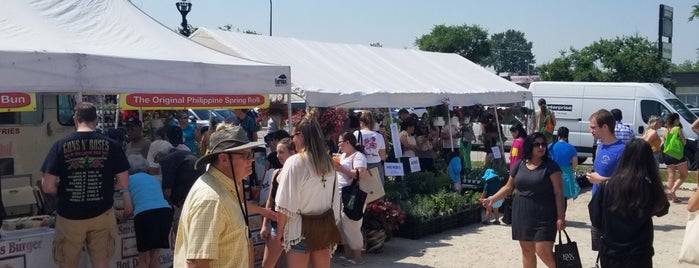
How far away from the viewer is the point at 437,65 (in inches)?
641

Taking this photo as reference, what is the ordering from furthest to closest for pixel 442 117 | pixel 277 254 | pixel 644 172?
pixel 442 117 < pixel 277 254 < pixel 644 172

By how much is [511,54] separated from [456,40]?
332ft

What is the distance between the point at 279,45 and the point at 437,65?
16.4 ft

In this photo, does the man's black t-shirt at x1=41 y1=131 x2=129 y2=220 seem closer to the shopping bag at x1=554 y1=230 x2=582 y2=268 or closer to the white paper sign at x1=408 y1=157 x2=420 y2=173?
the shopping bag at x1=554 y1=230 x2=582 y2=268

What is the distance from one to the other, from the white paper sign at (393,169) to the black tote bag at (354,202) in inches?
137

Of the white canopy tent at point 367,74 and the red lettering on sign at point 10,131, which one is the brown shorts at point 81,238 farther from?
the white canopy tent at point 367,74

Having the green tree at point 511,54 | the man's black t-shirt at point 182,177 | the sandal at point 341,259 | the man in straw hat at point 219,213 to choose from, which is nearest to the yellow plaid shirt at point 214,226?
the man in straw hat at point 219,213

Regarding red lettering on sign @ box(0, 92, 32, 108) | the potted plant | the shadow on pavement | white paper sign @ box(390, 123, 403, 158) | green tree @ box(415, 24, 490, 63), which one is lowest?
the shadow on pavement

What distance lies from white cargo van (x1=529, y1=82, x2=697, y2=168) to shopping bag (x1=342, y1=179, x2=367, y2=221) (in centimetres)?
1445

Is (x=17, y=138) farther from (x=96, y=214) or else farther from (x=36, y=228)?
(x=96, y=214)

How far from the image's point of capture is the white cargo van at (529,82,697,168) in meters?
19.5

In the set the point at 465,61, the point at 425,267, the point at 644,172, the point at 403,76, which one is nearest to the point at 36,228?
the point at 425,267

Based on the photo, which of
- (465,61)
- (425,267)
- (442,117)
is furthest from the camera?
(465,61)

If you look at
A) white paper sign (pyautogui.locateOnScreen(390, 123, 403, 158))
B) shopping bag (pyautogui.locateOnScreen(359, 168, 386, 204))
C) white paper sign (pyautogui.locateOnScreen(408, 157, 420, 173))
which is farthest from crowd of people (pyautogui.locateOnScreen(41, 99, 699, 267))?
white paper sign (pyautogui.locateOnScreen(408, 157, 420, 173))
